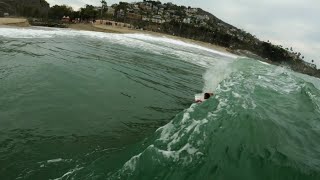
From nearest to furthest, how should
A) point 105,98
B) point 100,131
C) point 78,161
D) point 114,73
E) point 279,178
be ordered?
point 279,178 < point 78,161 < point 100,131 < point 105,98 < point 114,73

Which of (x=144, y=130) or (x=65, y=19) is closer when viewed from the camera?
(x=144, y=130)

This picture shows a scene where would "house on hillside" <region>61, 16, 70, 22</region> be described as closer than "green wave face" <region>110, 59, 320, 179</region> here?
No

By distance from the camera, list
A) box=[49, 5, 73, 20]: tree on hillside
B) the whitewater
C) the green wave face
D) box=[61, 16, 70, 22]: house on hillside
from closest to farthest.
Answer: the green wave face < the whitewater < box=[61, 16, 70, 22]: house on hillside < box=[49, 5, 73, 20]: tree on hillside

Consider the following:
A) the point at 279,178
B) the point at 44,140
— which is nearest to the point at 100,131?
the point at 44,140

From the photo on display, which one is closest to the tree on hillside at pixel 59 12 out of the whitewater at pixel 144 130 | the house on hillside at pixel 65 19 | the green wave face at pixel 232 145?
the house on hillside at pixel 65 19

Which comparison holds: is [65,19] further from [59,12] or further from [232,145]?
[232,145]

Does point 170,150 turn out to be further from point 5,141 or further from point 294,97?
point 294,97

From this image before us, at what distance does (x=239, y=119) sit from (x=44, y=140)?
6.07m

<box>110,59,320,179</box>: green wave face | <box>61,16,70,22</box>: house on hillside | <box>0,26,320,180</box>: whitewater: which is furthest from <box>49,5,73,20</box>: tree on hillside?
<box>110,59,320,179</box>: green wave face

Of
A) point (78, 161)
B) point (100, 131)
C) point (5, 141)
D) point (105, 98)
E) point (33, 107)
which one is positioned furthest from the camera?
point (105, 98)

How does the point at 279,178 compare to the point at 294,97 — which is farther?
the point at 294,97

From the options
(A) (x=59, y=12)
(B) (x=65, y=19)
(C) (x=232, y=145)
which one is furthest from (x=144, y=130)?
(A) (x=59, y=12)

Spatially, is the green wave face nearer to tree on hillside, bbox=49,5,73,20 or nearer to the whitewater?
the whitewater

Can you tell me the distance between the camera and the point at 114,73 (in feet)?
74.6
